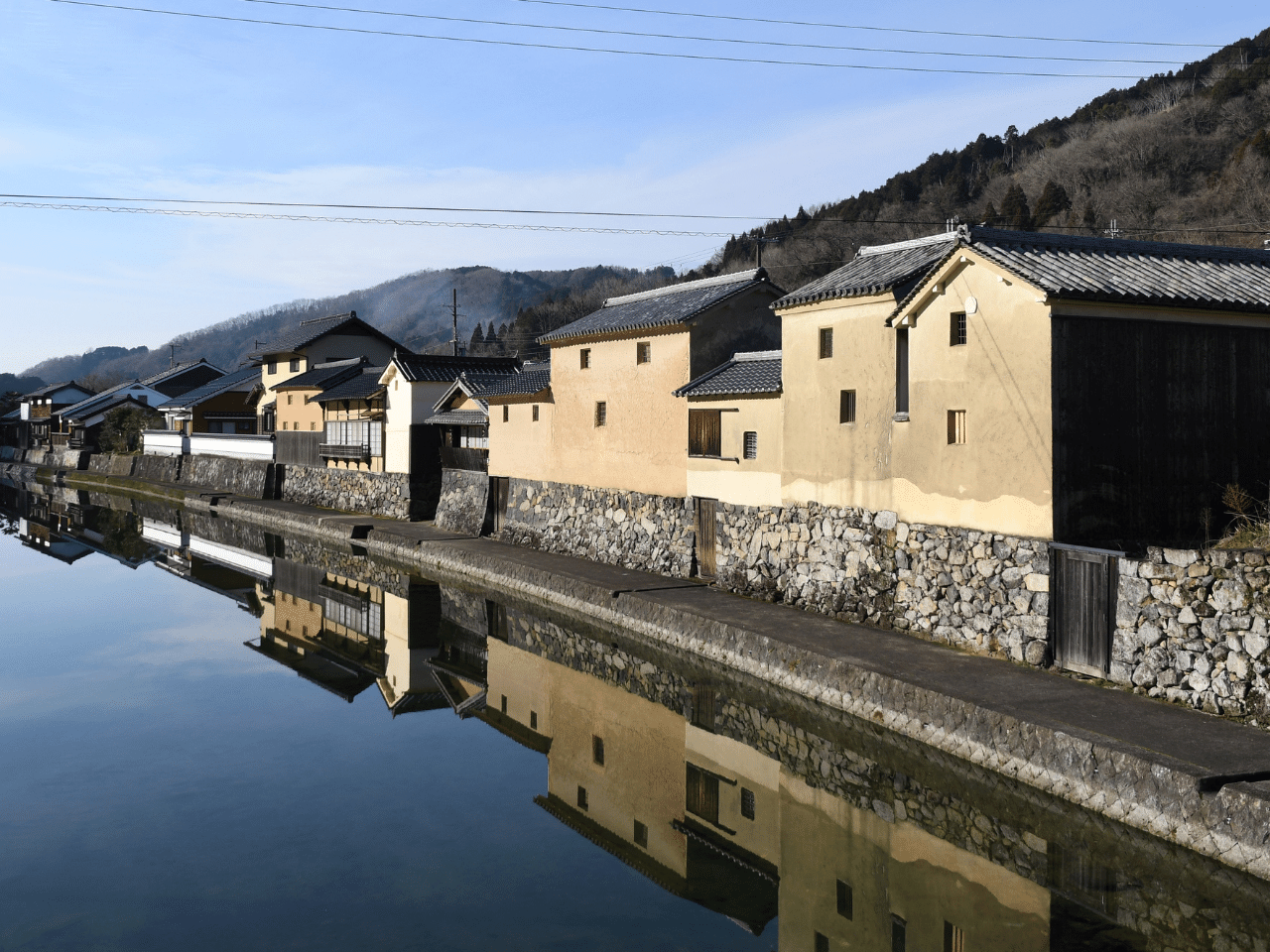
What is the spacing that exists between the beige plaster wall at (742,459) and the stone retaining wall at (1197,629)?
768cm

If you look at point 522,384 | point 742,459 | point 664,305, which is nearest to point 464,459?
point 522,384

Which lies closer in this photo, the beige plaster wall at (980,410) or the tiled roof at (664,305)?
the beige plaster wall at (980,410)

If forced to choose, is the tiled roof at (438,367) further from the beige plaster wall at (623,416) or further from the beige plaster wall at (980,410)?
the beige plaster wall at (980,410)

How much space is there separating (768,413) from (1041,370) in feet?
21.5

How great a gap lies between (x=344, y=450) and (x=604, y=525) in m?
18.2

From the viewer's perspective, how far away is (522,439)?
27.7 m

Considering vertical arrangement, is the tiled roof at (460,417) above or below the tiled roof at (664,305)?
below

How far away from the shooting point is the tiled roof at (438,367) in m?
34.1

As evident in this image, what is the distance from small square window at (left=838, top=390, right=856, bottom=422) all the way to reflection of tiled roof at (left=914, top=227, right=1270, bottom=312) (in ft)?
11.1

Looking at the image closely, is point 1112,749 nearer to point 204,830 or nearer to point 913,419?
point 913,419

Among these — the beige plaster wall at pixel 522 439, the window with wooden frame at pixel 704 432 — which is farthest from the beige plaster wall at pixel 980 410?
the beige plaster wall at pixel 522 439

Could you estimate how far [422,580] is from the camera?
2503 centimetres

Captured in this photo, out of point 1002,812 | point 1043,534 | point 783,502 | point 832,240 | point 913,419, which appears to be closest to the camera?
point 1002,812

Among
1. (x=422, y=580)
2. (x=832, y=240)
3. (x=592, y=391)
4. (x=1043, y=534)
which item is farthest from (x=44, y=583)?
(x=832, y=240)
